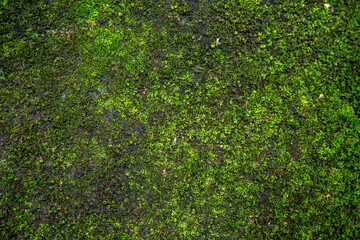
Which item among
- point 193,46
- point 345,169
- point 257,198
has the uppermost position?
point 193,46

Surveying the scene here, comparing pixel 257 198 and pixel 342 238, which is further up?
pixel 257 198

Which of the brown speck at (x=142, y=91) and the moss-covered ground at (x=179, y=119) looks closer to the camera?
the moss-covered ground at (x=179, y=119)

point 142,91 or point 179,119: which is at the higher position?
point 142,91

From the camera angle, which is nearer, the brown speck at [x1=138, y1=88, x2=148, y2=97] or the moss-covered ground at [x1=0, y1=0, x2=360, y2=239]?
the moss-covered ground at [x1=0, y1=0, x2=360, y2=239]

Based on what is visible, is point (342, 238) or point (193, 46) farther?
point (193, 46)

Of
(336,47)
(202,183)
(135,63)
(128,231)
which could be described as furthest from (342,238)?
(135,63)

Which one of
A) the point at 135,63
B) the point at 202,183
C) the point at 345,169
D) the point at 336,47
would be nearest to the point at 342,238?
the point at 345,169

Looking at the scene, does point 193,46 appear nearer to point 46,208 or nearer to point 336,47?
point 336,47

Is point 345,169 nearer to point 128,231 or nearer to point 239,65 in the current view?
point 239,65
